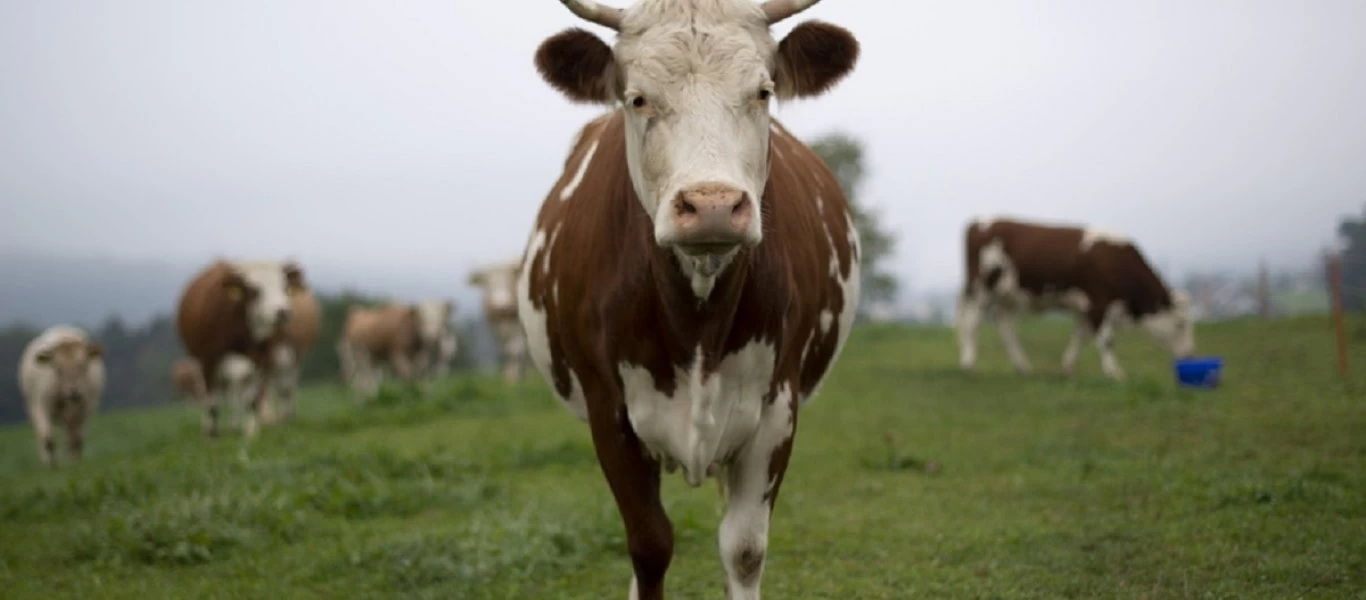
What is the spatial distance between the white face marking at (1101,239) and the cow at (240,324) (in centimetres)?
1121

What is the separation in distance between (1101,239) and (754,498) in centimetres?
1418

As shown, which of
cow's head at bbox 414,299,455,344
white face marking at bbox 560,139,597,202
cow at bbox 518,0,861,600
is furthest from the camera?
cow's head at bbox 414,299,455,344

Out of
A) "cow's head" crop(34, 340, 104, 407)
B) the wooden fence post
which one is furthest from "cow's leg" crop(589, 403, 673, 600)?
"cow's head" crop(34, 340, 104, 407)

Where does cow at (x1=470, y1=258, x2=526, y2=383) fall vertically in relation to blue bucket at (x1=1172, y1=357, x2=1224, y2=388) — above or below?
above

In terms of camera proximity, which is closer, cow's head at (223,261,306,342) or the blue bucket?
the blue bucket

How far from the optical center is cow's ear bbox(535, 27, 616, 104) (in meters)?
3.53

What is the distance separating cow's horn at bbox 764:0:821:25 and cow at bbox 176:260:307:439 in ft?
36.1

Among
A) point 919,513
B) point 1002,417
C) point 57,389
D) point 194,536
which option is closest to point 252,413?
point 57,389

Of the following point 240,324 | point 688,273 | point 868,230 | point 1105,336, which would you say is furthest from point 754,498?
point 868,230

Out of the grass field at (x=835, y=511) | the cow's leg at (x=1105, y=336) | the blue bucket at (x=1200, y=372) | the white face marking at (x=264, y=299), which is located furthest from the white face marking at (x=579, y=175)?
the cow's leg at (x=1105, y=336)

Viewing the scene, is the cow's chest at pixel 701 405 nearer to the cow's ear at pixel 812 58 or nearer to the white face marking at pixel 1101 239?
the cow's ear at pixel 812 58

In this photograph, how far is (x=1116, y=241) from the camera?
16406 mm

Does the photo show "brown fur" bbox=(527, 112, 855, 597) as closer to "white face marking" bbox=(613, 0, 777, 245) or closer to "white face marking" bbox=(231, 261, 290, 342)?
"white face marking" bbox=(613, 0, 777, 245)

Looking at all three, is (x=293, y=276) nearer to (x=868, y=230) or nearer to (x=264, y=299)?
(x=264, y=299)
